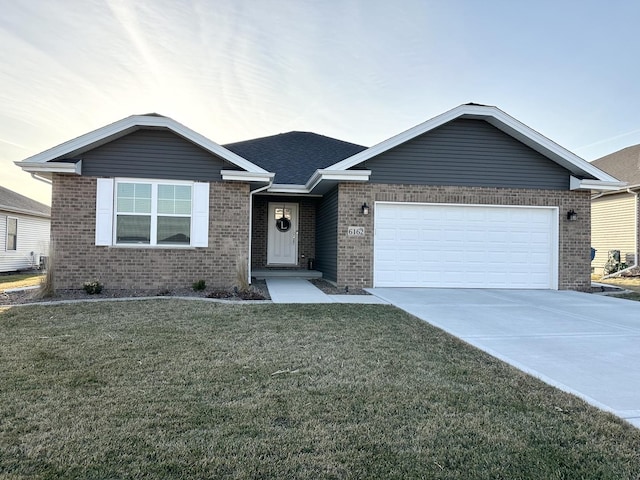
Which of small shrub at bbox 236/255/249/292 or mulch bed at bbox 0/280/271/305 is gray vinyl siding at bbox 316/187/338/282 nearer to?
mulch bed at bbox 0/280/271/305

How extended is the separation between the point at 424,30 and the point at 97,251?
1077 cm

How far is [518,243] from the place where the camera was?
11.3 meters

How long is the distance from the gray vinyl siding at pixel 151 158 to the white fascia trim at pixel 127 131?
1.15 ft

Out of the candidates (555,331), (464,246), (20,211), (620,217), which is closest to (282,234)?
(464,246)

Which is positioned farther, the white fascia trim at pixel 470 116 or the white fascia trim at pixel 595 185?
the white fascia trim at pixel 595 185

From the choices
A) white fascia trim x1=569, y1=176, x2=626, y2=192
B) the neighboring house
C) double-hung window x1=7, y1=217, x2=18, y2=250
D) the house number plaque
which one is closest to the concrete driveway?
the house number plaque

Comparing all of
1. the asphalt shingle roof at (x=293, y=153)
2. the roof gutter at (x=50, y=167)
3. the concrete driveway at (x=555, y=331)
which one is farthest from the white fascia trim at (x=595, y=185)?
the roof gutter at (x=50, y=167)

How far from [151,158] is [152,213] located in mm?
1331

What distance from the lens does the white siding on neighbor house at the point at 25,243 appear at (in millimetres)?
16959

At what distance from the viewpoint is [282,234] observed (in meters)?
14.7

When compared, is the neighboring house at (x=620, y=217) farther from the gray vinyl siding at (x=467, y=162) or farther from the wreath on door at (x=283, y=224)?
the wreath on door at (x=283, y=224)

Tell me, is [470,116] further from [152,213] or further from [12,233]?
[12,233]

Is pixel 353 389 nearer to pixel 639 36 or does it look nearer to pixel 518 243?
pixel 518 243

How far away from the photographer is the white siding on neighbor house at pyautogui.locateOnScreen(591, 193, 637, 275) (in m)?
16.5
